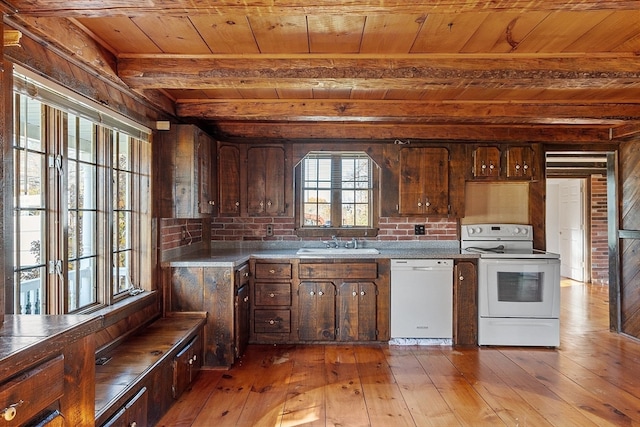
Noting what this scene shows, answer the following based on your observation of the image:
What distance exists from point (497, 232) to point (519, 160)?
2.66 feet

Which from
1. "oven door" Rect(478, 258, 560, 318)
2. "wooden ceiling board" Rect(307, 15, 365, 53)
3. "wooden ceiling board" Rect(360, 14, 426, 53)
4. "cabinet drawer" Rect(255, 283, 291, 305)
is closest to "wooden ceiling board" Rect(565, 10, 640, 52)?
"wooden ceiling board" Rect(360, 14, 426, 53)

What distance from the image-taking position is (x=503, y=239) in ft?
14.1

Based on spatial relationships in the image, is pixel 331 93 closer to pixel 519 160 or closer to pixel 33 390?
pixel 519 160

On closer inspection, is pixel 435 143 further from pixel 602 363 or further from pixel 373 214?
pixel 602 363

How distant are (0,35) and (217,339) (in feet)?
8.13

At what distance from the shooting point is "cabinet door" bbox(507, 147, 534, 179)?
417cm

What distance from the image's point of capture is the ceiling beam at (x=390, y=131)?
405cm

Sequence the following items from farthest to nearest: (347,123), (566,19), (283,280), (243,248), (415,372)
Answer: (243,248) → (347,123) → (283,280) → (415,372) → (566,19)

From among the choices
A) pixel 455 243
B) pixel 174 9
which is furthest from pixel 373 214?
pixel 174 9

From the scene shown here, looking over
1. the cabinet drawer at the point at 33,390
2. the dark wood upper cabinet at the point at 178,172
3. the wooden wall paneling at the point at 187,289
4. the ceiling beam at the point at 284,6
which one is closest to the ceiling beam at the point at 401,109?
the dark wood upper cabinet at the point at 178,172

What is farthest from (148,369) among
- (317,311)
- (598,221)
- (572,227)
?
(572,227)

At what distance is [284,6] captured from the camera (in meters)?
1.56

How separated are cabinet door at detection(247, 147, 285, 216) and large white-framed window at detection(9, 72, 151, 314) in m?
1.25

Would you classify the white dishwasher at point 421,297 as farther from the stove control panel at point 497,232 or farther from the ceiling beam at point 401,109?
the ceiling beam at point 401,109
